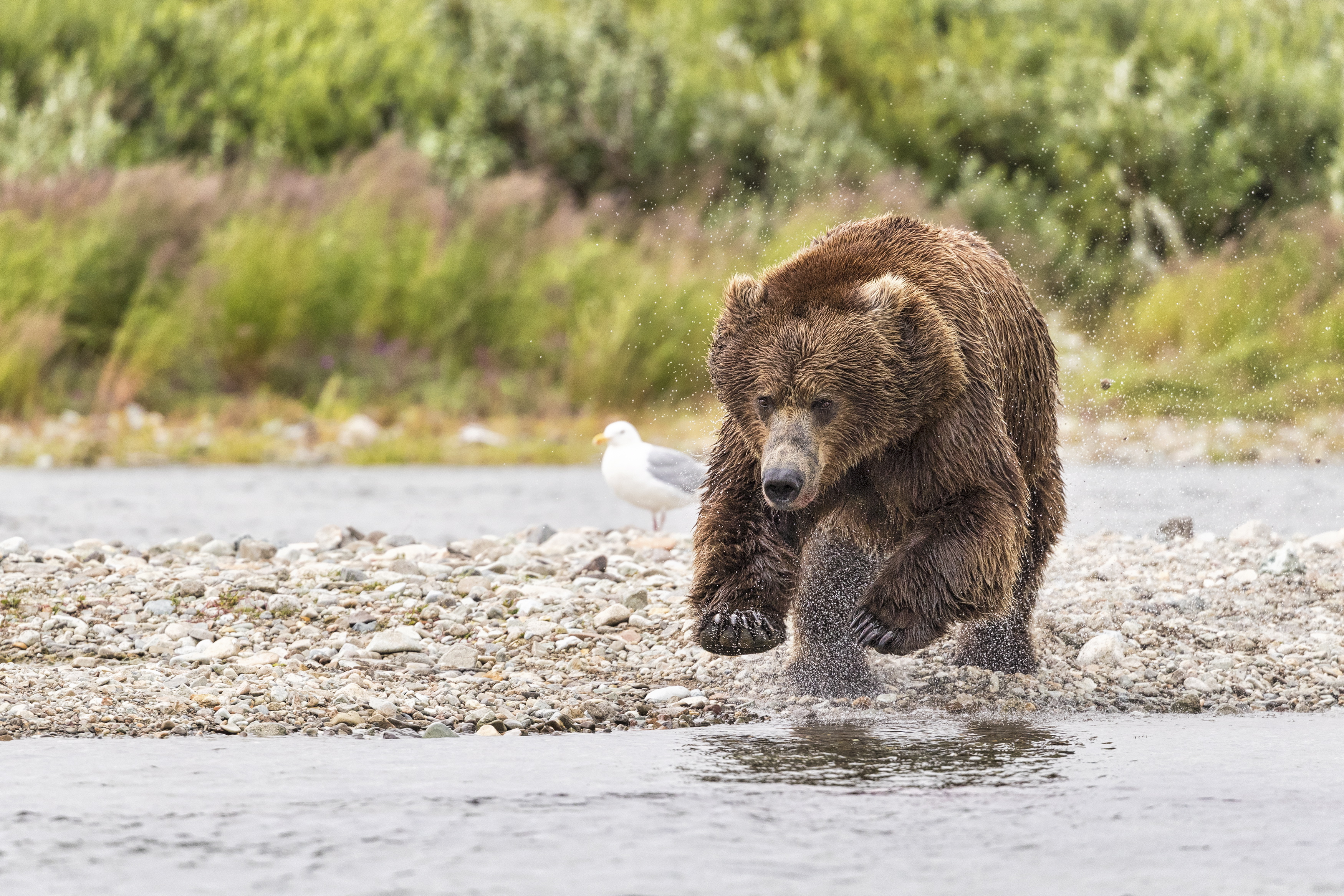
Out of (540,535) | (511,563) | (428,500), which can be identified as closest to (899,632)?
(511,563)

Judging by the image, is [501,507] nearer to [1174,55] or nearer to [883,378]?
[883,378]

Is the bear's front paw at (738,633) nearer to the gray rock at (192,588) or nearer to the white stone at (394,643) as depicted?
the white stone at (394,643)

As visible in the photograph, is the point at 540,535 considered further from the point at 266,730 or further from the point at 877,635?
the point at 877,635

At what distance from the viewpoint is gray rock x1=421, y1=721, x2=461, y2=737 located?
4.76 meters

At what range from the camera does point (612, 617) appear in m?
5.96

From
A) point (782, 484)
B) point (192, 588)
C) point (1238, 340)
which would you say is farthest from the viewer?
point (1238, 340)

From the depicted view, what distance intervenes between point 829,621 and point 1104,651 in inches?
38.5

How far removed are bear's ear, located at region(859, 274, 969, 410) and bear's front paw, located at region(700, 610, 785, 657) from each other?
0.73 meters

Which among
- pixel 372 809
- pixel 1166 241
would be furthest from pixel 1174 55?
pixel 372 809

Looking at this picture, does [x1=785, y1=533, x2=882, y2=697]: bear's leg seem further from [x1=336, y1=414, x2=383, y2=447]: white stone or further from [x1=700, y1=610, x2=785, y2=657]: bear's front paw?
[x1=336, y1=414, x2=383, y2=447]: white stone

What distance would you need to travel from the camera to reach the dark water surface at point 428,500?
913 cm

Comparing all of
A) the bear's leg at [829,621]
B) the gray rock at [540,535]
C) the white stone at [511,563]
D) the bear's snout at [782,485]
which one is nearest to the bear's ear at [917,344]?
the bear's snout at [782,485]

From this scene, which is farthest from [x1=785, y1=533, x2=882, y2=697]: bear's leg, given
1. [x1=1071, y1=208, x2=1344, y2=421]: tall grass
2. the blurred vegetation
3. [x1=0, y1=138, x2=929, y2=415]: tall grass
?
[x1=1071, y1=208, x2=1344, y2=421]: tall grass

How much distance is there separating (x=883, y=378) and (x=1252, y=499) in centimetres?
685
